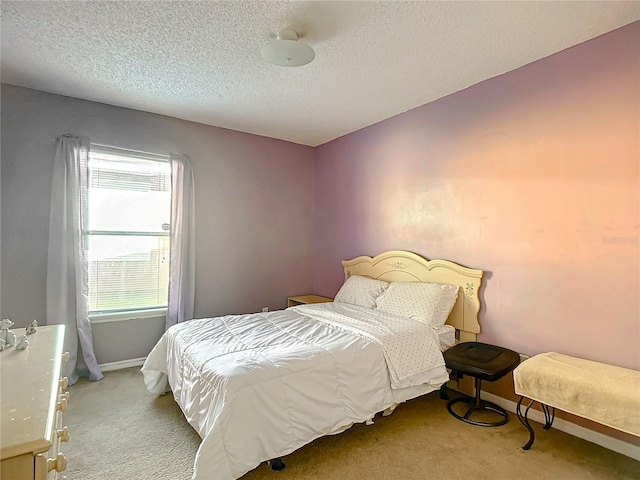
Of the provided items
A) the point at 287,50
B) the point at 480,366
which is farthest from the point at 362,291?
the point at 287,50

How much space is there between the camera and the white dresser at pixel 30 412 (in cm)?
71

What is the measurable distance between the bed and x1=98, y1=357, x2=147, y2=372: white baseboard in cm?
88

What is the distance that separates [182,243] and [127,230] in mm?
525

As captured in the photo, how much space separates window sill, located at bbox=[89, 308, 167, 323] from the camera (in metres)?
3.27

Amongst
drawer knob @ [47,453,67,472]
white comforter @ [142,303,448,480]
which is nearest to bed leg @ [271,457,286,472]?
white comforter @ [142,303,448,480]

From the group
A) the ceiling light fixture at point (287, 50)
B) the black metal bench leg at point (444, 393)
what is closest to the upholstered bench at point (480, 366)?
the black metal bench leg at point (444, 393)

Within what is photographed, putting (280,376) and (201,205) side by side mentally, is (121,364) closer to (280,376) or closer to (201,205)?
(201,205)

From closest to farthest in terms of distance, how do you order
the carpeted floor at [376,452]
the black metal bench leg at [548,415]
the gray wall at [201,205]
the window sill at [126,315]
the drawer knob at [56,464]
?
the drawer knob at [56,464], the carpeted floor at [376,452], the black metal bench leg at [548,415], the gray wall at [201,205], the window sill at [126,315]

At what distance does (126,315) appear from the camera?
11.2ft

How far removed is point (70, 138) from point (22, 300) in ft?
4.82

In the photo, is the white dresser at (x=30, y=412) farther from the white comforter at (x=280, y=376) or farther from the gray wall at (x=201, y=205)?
the gray wall at (x=201, y=205)

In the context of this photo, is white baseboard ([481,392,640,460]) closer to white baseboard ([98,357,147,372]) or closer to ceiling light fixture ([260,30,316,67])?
ceiling light fixture ([260,30,316,67])

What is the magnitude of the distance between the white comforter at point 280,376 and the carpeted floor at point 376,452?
22 centimetres

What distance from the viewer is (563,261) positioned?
234 cm
